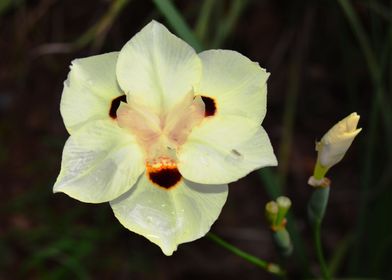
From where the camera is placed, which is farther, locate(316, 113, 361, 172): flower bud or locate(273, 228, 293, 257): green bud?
locate(273, 228, 293, 257): green bud

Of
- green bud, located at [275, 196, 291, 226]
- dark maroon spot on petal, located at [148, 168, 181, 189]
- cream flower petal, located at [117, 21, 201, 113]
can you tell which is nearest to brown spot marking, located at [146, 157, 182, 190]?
dark maroon spot on petal, located at [148, 168, 181, 189]

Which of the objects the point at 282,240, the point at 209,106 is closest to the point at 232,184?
the point at 282,240

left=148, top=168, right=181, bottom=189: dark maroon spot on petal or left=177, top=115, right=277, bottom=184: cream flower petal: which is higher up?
left=177, top=115, right=277, bottom=184: cream flower petal

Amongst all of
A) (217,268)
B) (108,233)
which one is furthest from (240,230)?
(108,233)

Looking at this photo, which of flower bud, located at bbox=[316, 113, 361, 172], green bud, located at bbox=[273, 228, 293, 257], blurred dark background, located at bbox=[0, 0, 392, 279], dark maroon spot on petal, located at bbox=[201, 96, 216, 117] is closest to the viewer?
flower bud, located at bbox=[316, 113, 361, 172]

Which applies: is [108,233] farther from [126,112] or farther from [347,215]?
[126,112]

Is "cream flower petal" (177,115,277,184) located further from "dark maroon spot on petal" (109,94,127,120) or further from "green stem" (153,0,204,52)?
"green stem" (153,0,204,52)

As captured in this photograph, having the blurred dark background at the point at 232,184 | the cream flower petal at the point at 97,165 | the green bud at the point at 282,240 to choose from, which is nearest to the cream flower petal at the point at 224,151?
the cream flower petal at the point at 97,165
